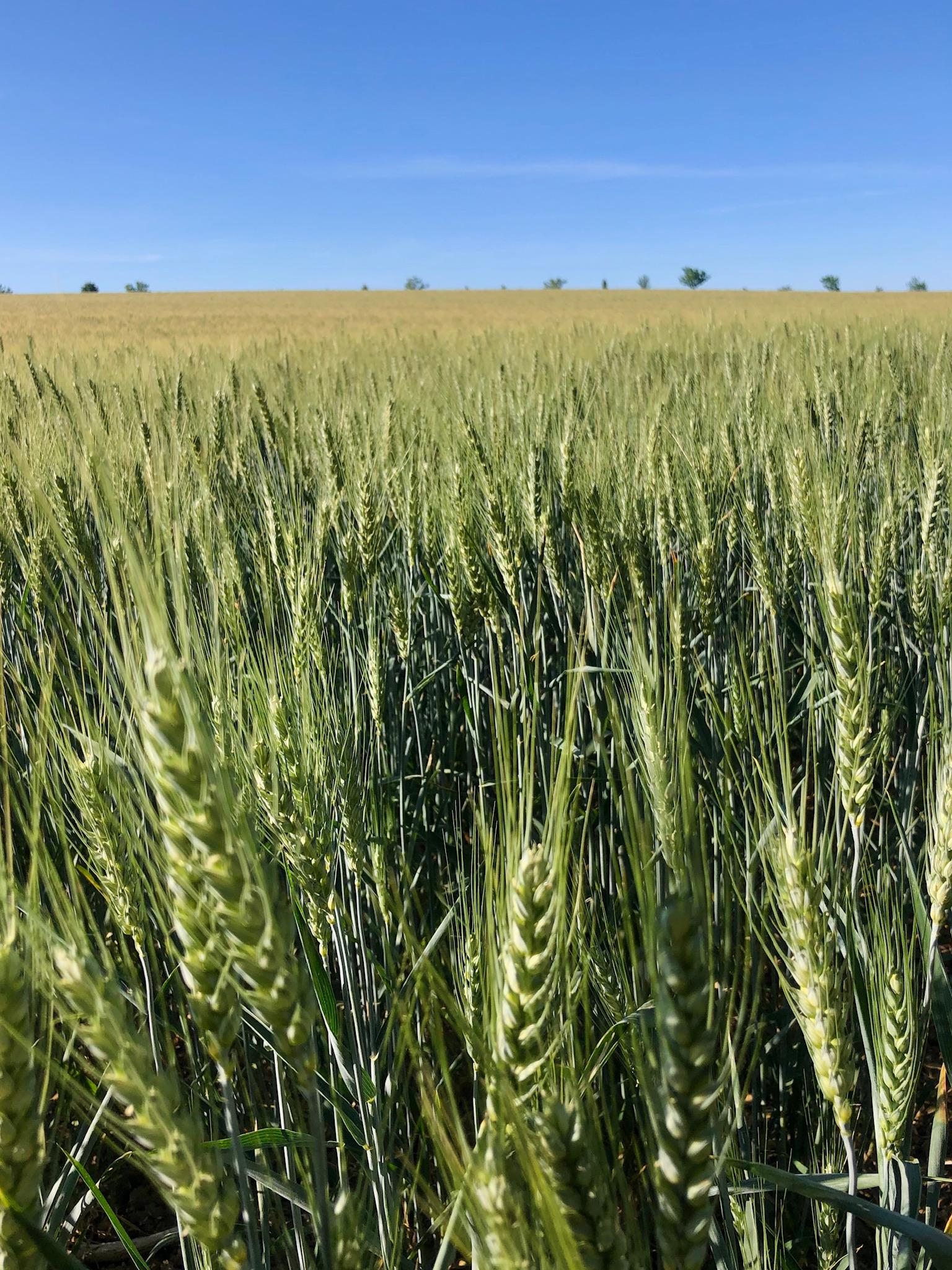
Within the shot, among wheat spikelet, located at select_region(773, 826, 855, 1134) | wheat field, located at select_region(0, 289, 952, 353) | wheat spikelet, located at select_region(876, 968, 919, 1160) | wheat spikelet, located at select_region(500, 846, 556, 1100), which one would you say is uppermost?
wheat field, located at select_region(0, 289, 952, 353)

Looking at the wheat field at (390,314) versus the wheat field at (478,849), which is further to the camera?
the wheat field at (390,314)

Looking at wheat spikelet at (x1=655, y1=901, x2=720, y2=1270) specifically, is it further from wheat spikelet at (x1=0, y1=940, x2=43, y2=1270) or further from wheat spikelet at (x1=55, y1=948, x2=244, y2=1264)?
wheat spikelet at (x1=0, y1=940, x2=43, y2=1270)

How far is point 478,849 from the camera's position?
150 cm

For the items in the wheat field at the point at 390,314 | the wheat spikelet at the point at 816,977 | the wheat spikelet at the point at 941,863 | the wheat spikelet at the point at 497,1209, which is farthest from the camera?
the wheat field at the point at 390,314

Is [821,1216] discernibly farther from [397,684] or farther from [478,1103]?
[397,684]

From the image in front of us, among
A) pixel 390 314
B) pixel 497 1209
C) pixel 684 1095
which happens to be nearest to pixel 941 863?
pixel 684 1095

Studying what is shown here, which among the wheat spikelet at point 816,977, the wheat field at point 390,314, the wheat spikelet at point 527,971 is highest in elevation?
the wheat field at point 390,314

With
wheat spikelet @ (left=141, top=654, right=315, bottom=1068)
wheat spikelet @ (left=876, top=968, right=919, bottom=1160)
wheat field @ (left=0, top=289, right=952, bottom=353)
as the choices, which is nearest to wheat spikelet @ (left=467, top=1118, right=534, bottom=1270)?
wheat spikelet @ (left=141, top=654, right=315, bottom=1068)

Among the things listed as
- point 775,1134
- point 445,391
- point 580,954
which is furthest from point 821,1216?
point 445,391

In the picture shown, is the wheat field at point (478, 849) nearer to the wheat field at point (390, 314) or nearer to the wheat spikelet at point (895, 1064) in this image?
the wheat spikelet at point (895, 1064)

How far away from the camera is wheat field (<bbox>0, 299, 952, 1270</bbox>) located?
55cm

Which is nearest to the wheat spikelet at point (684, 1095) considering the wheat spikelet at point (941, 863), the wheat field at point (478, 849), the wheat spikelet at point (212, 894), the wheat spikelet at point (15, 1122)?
the wheat field at point (478, 849)

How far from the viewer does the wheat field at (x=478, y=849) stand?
0.55 m

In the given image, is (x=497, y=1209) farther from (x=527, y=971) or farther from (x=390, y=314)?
(x=390, y=314)
